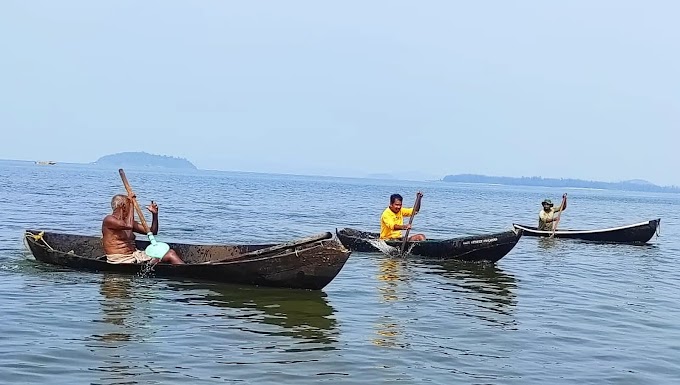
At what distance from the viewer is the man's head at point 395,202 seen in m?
17.7

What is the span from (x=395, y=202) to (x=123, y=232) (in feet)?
22.2

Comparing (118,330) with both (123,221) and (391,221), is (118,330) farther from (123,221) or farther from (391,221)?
(391,221)

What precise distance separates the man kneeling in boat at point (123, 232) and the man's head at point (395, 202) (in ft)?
19.4

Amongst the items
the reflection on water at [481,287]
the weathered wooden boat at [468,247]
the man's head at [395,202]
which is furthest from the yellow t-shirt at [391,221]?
the reflection on water at [481,287]

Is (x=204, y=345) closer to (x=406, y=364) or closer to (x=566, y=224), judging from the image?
(x=406, y=364)

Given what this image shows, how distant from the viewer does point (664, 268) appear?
779 inches

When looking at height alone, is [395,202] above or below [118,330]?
above

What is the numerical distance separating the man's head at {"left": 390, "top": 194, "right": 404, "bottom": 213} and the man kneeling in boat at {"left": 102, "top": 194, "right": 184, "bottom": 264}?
5921mm

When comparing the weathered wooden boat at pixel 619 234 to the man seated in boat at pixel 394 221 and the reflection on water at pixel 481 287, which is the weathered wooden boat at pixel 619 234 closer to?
the man seated in boat at pixel 394 221

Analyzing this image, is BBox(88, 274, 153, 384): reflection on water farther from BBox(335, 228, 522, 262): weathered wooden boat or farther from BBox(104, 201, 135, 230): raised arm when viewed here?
BBox(335, 228, 522, 262): weathered wooden boat

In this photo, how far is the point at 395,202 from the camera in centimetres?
1789

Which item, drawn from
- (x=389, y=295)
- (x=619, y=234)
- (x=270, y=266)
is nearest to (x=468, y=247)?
(x=389, y=295)

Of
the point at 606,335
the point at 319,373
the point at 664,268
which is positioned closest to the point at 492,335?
the point at 606,335

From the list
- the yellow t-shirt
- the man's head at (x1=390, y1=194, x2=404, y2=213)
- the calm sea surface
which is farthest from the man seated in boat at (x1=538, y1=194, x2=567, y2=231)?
the man's head at (x1=390, y1=194, x2=404, y2=213)
